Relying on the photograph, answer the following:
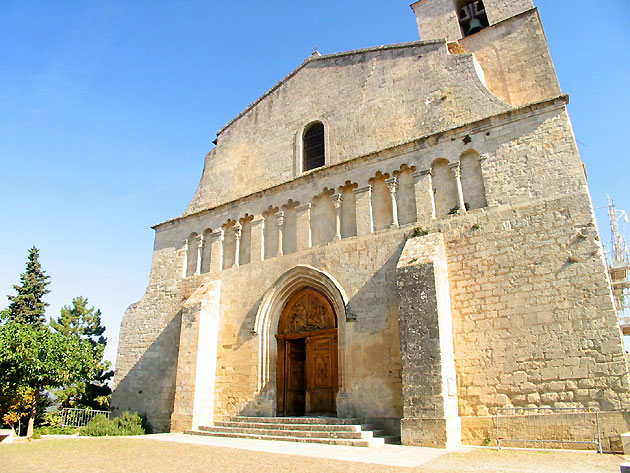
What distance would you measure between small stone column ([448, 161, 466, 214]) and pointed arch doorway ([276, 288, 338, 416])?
4.27 metres

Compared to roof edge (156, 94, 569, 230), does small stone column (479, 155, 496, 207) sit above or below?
below

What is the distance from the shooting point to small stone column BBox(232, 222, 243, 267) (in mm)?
14305

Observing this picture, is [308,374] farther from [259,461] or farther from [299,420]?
[259,461]

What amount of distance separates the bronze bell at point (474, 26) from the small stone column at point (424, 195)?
6310 millimetres

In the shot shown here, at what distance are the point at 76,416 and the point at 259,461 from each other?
1226 centimetres

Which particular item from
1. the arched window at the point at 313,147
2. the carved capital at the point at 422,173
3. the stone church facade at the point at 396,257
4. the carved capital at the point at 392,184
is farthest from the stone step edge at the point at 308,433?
the arched window at the point at 313,147

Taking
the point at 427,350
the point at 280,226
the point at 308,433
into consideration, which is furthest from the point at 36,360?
the point at 427,350

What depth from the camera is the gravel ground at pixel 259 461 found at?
5934 millimetres

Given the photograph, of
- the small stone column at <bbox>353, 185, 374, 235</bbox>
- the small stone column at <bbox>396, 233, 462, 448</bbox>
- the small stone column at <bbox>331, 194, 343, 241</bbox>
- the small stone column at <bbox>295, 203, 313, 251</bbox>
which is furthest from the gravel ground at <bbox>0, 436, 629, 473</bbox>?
the small stone column at <bbox>295, 203, 313, 251</bbox>

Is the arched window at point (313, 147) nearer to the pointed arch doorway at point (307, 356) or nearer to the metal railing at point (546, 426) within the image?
the pointed arch doorway at point (307, 356)

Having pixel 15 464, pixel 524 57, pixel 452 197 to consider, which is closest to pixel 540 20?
pixel 524 57

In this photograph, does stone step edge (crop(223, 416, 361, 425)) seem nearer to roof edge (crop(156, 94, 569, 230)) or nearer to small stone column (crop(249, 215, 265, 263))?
small stone column (crop(249, 215, 265, 263))

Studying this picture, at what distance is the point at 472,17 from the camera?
14828 mm

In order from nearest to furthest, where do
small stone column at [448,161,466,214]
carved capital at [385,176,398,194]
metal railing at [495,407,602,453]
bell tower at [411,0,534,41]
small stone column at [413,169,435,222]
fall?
metal railing at [495,407,602,453], small stone column at [448,161,466,214], small stone column at [413,169,435,222], carved capital at [385,176,398,194], bell tower at [411,0,534,41]
